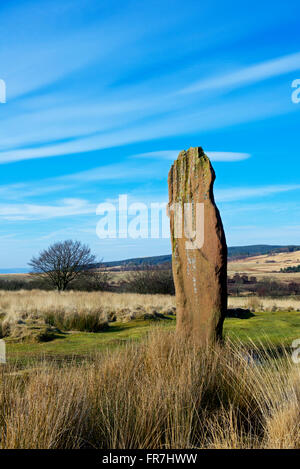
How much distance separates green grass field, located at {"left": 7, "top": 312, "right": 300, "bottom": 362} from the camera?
837 cm

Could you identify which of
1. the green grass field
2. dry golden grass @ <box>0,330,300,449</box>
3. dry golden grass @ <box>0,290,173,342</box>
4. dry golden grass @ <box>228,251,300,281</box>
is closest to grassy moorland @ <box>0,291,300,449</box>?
dry golden grass @ <box>0,330,300,449</box>

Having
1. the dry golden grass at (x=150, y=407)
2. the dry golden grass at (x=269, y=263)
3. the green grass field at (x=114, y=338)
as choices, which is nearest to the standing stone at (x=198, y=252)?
the green grass field at (x=114, y=338)

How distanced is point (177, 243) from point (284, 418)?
393 centimetres

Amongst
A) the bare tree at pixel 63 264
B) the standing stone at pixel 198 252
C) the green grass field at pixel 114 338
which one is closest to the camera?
the standing stone at pixel 198 252

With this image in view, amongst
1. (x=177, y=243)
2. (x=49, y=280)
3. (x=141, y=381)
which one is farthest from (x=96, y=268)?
(x=141, y=381)

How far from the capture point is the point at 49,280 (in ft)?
112

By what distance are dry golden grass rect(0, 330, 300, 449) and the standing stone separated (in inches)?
49.5

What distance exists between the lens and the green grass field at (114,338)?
27.5ft

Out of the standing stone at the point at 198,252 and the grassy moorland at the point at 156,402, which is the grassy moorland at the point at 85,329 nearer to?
the standing stone at the point at 198,252

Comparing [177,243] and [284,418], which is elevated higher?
[177,243]

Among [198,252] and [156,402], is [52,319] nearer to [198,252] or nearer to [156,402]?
[198,252]

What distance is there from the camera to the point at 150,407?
171 inches

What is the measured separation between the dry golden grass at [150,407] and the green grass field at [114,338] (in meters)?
1.95
